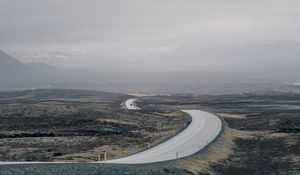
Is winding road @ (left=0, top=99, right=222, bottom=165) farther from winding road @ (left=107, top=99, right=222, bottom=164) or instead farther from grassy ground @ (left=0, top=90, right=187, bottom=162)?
grassy ground @ (left=0, top=90, right=187, bottom=162)

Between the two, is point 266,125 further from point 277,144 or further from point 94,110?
point 94,110

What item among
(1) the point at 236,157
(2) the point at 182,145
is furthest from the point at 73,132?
(1) the point at 236,157

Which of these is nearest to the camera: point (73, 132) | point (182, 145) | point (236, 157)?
point (236, 157)

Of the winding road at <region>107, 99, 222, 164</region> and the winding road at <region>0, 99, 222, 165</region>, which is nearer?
the winding road at <region>0, 99, 222, 165</region>

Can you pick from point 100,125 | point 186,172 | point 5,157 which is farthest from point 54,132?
point 186,172

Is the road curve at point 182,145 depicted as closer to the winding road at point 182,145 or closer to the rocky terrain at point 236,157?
the winding road at point 182,145

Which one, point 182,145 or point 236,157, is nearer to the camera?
point 236,157

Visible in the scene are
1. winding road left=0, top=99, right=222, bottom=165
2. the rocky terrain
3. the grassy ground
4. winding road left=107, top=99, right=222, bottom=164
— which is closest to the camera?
the rocky terrain

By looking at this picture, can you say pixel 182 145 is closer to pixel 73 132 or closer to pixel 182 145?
pixel 182 145

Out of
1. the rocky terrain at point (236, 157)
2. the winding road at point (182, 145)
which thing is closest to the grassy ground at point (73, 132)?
the rocky terrain at point (236, 157)

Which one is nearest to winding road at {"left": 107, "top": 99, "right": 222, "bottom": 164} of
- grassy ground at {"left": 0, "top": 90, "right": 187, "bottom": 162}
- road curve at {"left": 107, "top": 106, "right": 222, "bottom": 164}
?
road curve at {"left": 107, "top": 106, "right": 222, "bottom": 164}
